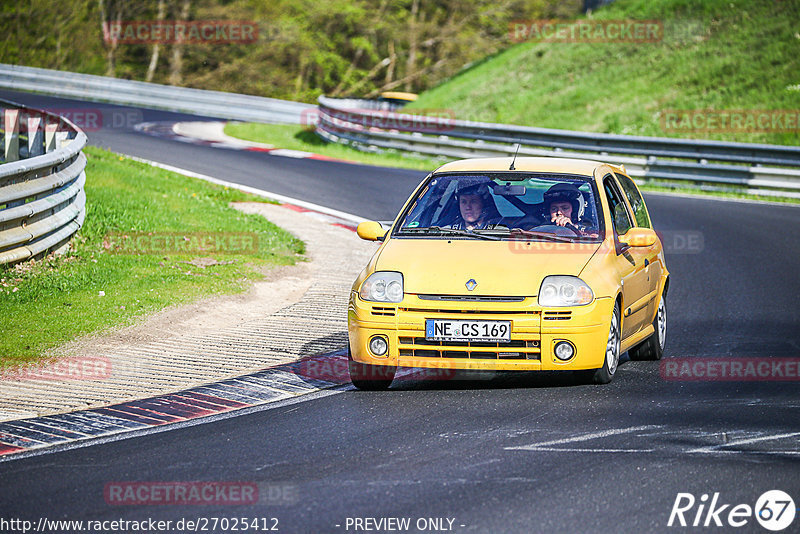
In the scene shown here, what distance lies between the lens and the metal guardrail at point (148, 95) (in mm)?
37469

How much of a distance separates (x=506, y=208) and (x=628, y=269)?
1059 mm

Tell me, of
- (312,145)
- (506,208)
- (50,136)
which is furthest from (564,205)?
(312,145)

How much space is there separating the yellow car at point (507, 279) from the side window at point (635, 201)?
40cm

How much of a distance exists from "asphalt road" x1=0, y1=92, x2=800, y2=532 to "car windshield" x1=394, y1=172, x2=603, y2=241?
115 centimetres

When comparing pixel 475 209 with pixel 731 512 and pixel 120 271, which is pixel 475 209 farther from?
pixel 120 271

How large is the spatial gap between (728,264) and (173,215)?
7.59m

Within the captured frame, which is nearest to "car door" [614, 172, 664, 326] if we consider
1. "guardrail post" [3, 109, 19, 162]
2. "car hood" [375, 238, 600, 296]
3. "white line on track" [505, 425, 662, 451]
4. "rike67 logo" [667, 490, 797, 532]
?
"car hood" [375, 238, 600, 296]

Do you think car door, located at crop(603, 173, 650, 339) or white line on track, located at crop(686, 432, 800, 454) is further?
car door, located at crop(603, 173, 650, 339)

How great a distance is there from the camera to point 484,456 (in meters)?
6.10

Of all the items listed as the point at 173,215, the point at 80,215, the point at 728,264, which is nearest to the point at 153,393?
the point at 80,215

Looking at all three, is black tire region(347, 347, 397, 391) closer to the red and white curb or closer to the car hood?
the red and white curb

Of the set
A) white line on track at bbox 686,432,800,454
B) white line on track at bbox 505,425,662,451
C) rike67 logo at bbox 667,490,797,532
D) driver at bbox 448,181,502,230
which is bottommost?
white line on track at bbox 505,425,662,451

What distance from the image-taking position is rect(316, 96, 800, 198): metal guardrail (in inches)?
878

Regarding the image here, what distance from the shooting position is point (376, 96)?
2420 inches
